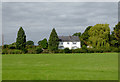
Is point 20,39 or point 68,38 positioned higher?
point 68,38

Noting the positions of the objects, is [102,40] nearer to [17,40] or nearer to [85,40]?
[85,40]

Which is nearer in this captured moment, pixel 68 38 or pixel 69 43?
pixel 69 43

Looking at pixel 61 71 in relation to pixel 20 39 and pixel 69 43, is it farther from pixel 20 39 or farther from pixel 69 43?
pixel 69 43

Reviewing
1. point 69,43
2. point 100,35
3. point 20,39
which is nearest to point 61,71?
point 20,39

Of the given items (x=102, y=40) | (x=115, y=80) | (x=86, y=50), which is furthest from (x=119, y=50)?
(x=115, y=80)

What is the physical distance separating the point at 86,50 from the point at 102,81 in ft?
131

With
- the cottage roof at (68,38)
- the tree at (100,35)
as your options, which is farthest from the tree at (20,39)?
the tree at (100,35)

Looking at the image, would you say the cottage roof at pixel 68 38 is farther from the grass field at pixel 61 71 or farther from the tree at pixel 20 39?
the grass field at pixel 61 71

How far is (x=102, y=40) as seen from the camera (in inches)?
2352

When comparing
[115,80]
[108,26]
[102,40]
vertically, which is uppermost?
[108,26]

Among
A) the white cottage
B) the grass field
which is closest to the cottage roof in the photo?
the white cottage

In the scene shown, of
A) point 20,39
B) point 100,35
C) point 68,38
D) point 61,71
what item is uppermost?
point 68,38

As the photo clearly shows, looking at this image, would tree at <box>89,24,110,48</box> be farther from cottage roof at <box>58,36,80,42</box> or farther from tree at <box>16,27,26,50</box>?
tree at <box>16,27,26,50</box>

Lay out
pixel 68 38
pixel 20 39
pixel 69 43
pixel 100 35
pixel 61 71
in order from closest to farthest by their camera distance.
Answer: pixel 61 71 < pixel 20 39 < pixel 100 35 < pixel 69 43 < pixel 68 38
